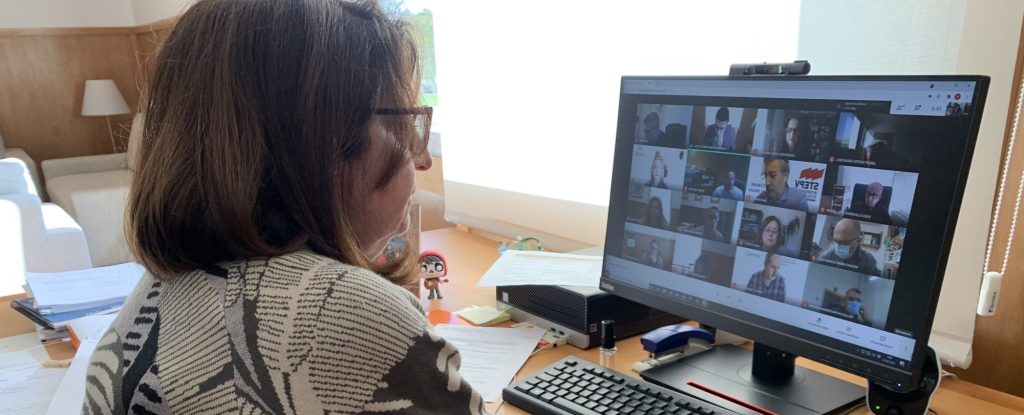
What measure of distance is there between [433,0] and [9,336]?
143cm

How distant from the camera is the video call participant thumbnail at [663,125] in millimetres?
1005

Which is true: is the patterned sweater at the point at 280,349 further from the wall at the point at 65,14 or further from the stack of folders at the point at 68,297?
the wall at the point at 65,14

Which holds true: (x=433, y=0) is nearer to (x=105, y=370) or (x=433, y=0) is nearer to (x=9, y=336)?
(x=9, y=336)

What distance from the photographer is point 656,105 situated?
1.04 m

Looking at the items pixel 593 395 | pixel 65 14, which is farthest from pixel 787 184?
pixel 65 14

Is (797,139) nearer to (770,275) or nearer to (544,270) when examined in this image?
(770,275)

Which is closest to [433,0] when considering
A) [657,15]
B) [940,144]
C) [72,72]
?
[657,15]

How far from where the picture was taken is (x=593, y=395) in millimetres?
948

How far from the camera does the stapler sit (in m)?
1.08

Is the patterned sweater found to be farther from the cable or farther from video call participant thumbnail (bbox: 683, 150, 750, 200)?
the cable

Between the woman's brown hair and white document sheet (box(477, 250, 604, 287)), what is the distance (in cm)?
60

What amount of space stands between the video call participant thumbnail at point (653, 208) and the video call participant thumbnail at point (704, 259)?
4cm

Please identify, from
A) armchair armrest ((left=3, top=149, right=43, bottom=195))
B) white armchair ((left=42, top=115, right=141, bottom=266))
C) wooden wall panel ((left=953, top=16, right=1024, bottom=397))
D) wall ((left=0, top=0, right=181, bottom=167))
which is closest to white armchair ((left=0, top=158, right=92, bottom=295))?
white armchair ((left=42, top=115, right=141, bottom=266))

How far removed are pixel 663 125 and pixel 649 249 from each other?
0.19 m
